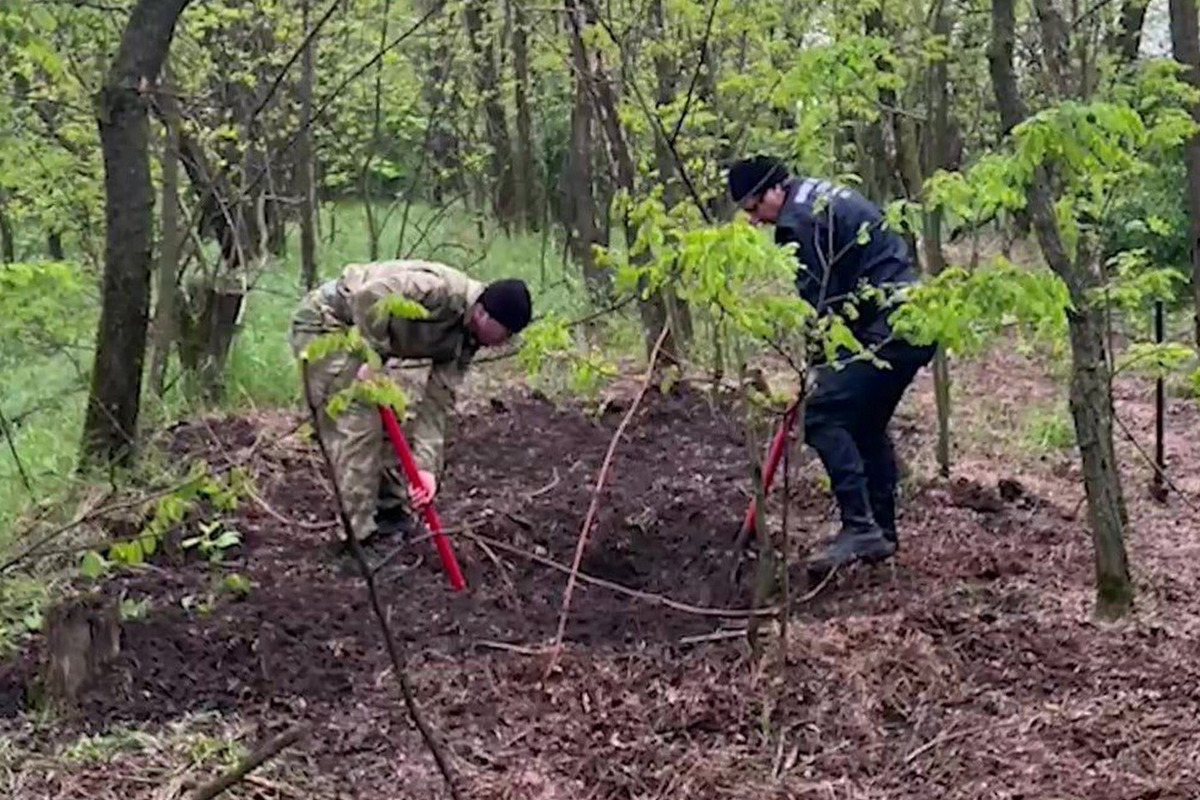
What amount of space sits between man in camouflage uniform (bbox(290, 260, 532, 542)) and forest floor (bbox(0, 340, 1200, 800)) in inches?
11.3

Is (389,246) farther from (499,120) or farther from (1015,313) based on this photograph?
(1015,313)

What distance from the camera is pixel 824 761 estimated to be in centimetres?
418

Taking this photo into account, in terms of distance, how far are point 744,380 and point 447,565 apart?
1814mm

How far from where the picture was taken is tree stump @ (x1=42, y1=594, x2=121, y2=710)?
4.54 metres

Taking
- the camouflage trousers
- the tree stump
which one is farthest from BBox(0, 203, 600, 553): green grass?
the tree stump

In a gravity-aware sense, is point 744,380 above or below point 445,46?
below

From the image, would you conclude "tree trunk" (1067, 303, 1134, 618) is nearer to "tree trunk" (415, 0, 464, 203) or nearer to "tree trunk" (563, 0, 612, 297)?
"tree trunk" (563, 0, 612, 297)

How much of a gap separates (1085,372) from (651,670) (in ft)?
5.53

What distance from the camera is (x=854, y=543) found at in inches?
231

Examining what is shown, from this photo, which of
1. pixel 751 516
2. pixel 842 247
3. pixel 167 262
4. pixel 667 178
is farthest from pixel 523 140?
pixel 842 247

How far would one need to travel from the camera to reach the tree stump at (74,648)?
4535 mm

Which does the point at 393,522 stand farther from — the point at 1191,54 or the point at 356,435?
the point at 1191,54

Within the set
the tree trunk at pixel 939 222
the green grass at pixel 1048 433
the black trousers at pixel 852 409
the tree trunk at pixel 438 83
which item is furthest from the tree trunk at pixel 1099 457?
the tree trunk at pixel 438 83

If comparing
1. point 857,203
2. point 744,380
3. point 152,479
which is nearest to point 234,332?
point 152,479
